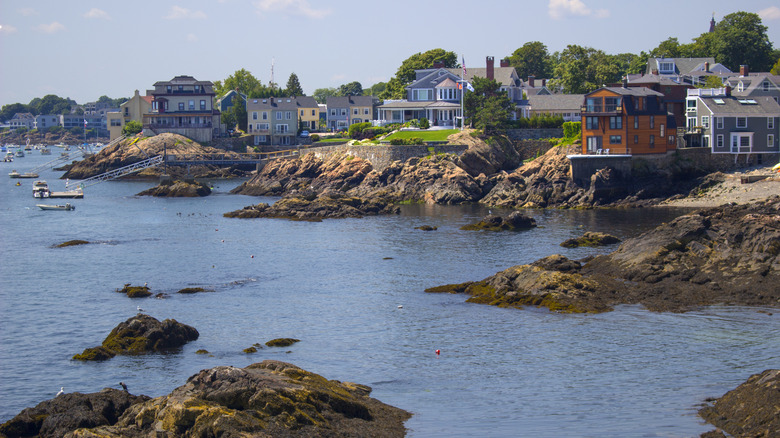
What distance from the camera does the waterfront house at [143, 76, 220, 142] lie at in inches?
5404

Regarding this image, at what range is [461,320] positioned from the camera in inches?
1496

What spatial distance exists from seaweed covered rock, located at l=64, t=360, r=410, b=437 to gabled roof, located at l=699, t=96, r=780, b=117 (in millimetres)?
70918

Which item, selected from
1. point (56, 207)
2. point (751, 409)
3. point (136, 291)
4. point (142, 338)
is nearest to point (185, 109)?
point (56, 207)

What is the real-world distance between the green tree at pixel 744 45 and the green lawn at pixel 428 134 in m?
57.9

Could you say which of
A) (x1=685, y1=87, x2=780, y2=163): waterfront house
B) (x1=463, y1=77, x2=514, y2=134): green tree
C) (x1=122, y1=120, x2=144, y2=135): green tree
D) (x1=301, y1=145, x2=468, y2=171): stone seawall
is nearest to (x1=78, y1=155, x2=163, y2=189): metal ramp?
(x1=122, y1=120, x2=144, y2=135): green tree

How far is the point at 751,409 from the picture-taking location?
23531 millimetres

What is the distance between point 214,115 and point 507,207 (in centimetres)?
7496

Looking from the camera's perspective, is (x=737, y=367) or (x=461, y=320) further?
(x=461, y=320)

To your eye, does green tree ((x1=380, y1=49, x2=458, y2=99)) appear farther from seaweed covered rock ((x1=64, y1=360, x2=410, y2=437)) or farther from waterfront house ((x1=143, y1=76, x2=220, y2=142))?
seaweed covered rock ((x1=64, y1=360, x2=410, y2=437))

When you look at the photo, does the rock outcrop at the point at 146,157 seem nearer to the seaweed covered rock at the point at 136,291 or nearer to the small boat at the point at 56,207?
the small boat at the point at 56,207

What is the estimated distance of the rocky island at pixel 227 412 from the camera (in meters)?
21.3

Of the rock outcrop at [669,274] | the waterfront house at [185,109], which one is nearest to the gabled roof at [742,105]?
the rock outcrop at [669,274]

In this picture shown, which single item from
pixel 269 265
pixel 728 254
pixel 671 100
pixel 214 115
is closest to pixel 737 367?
pixel 728 254

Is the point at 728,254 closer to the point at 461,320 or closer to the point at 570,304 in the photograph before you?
the point at 570,304
